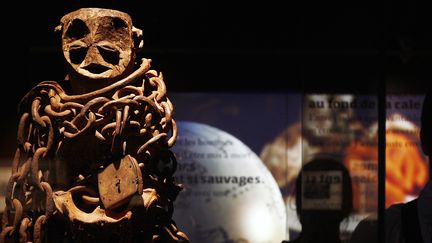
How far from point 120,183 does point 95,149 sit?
0.40 feet

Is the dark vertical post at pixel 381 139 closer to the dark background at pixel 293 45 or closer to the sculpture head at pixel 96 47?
the dark background at pixel 293 45

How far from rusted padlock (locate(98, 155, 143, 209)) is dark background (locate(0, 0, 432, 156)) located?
681 millimetres

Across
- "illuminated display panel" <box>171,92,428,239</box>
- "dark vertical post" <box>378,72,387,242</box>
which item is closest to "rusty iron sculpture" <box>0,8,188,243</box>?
"illuminated display panel" <box>171,92,428,239</box>

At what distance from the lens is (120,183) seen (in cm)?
215

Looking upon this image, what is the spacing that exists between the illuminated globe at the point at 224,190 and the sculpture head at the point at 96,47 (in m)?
0.61

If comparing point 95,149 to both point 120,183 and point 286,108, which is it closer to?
point 120,183

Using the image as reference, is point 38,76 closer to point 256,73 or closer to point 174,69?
point 174,69

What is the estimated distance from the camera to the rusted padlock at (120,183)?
2.13 m

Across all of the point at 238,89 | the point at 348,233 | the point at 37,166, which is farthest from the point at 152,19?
the point at 348,233

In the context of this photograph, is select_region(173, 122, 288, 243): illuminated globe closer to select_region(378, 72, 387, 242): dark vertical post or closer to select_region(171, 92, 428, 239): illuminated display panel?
select_region(171, 92, 428, 239): illuminated display panel

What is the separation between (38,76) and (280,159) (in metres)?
0.84

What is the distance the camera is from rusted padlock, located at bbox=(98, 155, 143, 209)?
2.13m

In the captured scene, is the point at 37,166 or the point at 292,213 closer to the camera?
the point at 37,166

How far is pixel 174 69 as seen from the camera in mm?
2803
